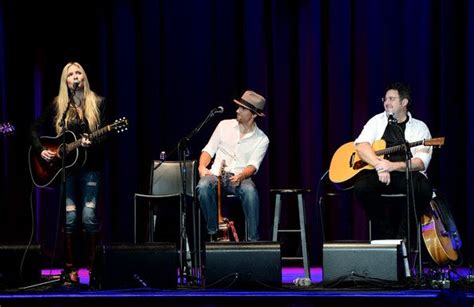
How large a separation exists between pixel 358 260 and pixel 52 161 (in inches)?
94.7

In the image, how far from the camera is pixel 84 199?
22.1 ft

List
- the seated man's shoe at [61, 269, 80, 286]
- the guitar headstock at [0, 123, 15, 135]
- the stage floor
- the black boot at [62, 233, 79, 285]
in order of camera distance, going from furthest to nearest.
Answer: the guitar headstock at [0, 123, 15, 135]
the black boot at [62, 233, 79, 285]
the seated man's shoe at [61, 269, 80, 286]
the stage floor

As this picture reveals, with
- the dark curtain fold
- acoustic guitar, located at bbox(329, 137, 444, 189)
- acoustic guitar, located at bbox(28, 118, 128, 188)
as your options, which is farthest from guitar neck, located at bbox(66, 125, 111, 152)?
acoustic guitar, located at bbox(329, 137, 444, 189)

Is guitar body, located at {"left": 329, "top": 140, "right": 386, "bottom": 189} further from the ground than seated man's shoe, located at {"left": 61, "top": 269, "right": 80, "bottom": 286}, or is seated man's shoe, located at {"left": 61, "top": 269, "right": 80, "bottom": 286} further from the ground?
guitar body, located at {"left": 329, "top": 140, "right": 386, "bottom": 189}

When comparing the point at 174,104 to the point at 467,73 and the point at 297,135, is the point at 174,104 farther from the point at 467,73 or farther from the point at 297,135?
the point at 467,73

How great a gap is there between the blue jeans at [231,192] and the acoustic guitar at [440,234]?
1.31 metres

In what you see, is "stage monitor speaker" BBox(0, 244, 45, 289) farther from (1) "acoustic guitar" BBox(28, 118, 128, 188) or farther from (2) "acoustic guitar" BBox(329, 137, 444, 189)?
(2) "acoustic guitar" BBox(329, 137, 444, 189)

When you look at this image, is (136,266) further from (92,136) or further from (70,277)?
(92,136)

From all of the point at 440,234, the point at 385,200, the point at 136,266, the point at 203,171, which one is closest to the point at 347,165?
the point at 385,200

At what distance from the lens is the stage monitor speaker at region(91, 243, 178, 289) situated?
5.82 metres

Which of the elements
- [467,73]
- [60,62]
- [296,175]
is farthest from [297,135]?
[60,62]

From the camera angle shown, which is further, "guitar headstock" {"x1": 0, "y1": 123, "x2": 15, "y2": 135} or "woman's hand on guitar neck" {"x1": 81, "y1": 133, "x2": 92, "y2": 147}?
"woman's hand on guitar neck" {"x1": 81, "y1": 133, "x2": 92, "y2": 147}

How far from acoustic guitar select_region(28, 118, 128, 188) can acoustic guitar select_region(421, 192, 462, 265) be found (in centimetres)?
246

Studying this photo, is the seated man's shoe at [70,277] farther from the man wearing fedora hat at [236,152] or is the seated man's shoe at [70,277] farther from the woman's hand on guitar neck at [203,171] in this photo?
the woman's hand on guitar neck at [203,171]
